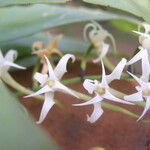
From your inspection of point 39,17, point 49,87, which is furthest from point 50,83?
point 39,17

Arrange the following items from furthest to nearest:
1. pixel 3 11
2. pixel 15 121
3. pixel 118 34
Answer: pixel 118 34 → pixel 3 11 → pixel 15 121

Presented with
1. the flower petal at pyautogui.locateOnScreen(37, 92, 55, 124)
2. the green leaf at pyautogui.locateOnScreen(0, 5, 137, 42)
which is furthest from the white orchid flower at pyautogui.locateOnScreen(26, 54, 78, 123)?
the green leaf at pyautogui.locateOnScreen(0, 5, 137, 42)

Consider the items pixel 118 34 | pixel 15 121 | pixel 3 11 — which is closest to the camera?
pixel 15 121

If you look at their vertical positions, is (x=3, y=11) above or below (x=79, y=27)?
above

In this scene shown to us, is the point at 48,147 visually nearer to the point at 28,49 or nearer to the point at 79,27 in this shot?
the point at 28,49

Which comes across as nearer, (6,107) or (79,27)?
(6,107)

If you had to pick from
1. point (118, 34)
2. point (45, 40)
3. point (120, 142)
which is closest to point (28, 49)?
point (45, 40)
